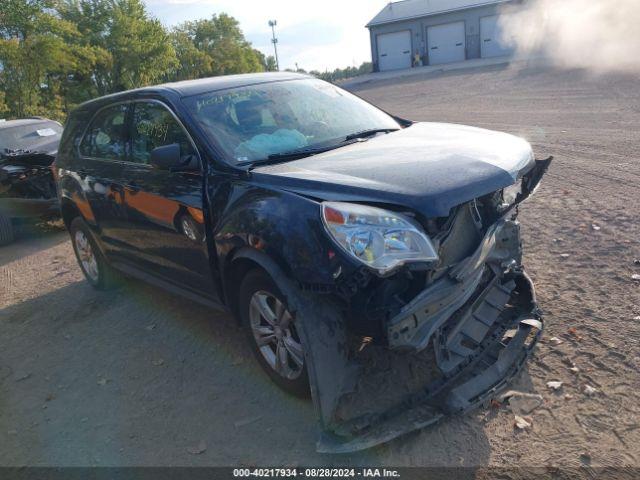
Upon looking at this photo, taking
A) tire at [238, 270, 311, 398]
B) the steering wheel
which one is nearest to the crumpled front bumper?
tire at [238, 270, 311, 398]

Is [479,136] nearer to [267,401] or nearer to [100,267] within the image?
[267,401]

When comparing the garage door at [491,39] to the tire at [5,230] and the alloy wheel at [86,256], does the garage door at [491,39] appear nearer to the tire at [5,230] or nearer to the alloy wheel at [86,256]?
the tire at [5,230]

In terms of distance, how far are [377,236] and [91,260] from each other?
4.11 metres

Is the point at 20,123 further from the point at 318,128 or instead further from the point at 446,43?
the point at 446,43

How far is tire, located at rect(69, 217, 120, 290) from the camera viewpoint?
576 centimetres

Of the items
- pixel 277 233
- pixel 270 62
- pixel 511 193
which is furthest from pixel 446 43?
pixel 277 233

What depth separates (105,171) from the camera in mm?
4953

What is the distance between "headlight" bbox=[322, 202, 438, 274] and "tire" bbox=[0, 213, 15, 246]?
7800mm

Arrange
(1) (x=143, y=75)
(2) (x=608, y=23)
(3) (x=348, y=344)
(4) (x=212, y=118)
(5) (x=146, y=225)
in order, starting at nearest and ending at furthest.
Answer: (3) (x=348, y=344), (4) (x=212, y=118), (5) (x=146, y=225), (2) (x=608, y=23), (1) (x=143, y=75)

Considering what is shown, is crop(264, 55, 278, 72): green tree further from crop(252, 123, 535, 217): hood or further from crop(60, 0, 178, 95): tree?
crop(252, 123, 535, 217): hood

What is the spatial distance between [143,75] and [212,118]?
30.4 meters

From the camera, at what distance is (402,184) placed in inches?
122

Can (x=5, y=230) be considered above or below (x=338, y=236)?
below

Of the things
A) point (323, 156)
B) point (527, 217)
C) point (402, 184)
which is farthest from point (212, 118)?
point (527, 217)
